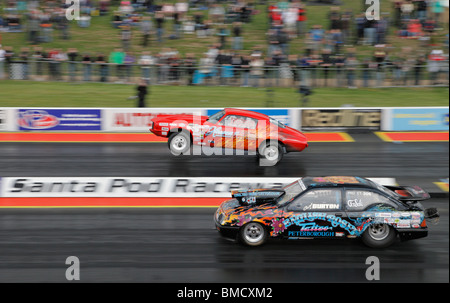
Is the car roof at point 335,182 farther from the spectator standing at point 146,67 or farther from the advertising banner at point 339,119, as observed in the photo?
the spectator standing at point 146,67

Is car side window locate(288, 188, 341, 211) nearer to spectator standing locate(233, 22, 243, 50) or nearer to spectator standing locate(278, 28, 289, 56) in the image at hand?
spectator standing locate(278, 28, 289, 56)

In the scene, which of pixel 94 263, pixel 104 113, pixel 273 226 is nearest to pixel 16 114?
pixel 104 113

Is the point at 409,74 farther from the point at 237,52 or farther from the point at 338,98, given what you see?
the point at 237,52

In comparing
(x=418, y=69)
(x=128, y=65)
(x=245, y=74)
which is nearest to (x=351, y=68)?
(x=418, y=69)

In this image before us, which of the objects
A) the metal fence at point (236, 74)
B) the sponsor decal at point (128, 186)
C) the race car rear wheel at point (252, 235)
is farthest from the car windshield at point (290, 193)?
the metal fence at point (236, 74)

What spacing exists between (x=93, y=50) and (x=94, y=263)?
608 inches

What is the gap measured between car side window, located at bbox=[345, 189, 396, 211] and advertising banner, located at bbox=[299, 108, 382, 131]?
29.3 ft

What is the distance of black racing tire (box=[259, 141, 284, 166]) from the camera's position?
1488 cm

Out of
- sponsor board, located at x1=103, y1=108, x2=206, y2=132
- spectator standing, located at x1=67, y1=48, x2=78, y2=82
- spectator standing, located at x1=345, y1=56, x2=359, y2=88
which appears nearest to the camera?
sponsor board, located at x1=103, y1=108, x2=206, y2=132

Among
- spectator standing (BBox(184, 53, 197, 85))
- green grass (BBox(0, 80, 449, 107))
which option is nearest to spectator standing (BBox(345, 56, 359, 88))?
green grass (BBox(0, 80, 449, 107))

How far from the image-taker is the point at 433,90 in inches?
874

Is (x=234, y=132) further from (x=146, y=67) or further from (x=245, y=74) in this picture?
(x=146, y=67)

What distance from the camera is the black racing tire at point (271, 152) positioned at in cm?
1488

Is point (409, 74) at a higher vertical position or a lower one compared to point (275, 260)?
higher
